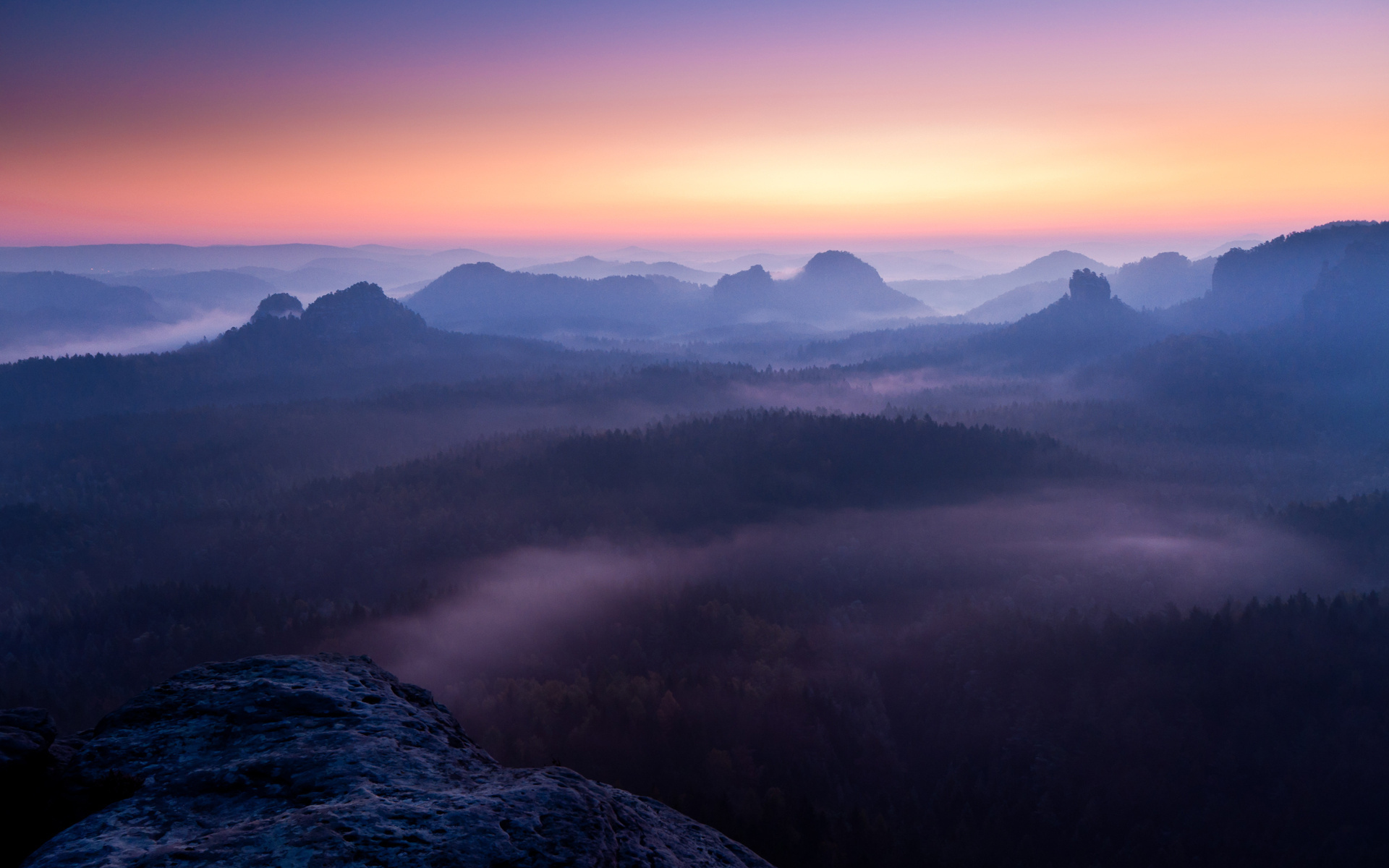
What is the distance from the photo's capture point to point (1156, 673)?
82188 mm

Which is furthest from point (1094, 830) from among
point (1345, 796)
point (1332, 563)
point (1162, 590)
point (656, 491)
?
point (656, 491)

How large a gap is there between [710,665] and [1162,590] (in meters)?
98.3

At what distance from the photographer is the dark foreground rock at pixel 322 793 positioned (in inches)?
509

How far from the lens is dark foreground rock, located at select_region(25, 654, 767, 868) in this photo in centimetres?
1292

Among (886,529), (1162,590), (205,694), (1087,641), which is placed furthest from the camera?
(886,529)

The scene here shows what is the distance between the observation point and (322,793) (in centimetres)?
1554

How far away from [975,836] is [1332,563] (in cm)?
12292

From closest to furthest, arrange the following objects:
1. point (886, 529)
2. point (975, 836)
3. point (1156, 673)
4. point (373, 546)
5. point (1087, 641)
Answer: point (975, 836)
point (1156, 673)
point (1087, 641)
point (373, 546)
point (886, 529)

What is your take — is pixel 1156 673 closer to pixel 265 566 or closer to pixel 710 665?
pixel 710 665

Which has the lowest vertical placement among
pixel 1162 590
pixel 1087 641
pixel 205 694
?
pixel 1162 590

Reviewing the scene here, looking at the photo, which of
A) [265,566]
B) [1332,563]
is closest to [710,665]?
[265,566]

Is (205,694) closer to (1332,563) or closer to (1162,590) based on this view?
(1162,590)

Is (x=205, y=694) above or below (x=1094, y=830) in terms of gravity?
above

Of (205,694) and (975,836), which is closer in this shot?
(205,694)
